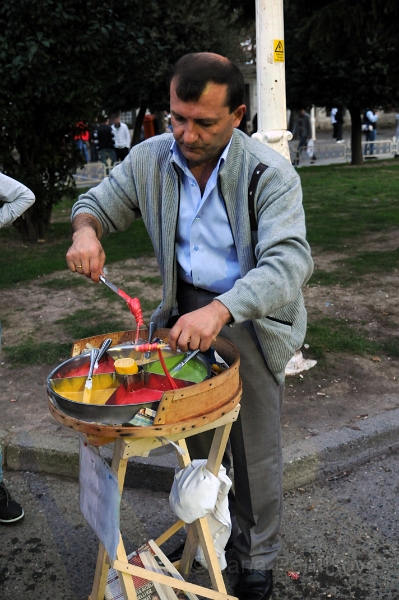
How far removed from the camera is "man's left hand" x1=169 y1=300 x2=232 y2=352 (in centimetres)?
193

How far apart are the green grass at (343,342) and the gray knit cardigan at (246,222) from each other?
8.39 feet

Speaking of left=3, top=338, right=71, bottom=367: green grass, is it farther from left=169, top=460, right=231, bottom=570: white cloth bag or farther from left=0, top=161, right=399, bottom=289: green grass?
left=169, top=460, right=231, bottom=570: white cloth bag

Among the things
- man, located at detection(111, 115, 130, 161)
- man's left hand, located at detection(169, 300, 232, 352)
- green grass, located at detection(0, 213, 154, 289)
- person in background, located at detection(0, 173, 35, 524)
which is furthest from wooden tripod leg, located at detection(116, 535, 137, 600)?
man, located at detection(111, 115, 130, 161)

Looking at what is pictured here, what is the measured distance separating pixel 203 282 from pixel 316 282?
436 cm

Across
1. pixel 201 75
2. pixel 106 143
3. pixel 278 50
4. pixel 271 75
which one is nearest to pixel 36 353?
pixel 271 75

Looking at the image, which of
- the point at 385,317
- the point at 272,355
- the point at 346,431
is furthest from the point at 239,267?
the point at 385,317

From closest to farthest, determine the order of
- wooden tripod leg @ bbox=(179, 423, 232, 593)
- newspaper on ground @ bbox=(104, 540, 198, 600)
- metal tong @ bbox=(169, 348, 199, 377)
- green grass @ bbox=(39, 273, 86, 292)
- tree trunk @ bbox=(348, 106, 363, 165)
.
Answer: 1. metal tong @ bbox=(169, 348, 199, 377)
2. wooden tripod leg @ bbox=(179, 423, 232, 593)
3. newspaper on ground @ bbox=(104, 540, 198, 600)
4. green grass @ bbox=(39, 273, 86, 292)
5. tree trunk @ bbox=(348, 106, 363, 165)

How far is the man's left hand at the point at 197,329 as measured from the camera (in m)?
1.93

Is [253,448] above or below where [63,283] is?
above

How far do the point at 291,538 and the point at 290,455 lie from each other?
60 centimetres

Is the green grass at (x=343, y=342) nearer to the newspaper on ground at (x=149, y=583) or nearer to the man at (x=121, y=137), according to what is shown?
the newspaper on ground at (x=149, y=583)

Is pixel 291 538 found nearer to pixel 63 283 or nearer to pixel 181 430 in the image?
pixel 181 430

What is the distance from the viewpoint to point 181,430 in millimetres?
1967

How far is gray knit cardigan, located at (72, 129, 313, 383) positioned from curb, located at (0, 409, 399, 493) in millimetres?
1301
